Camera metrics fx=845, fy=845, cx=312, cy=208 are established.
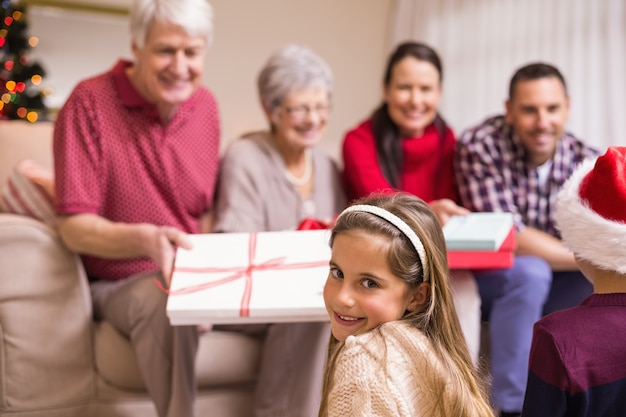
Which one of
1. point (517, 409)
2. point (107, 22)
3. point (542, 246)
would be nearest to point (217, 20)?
point (107, 22)

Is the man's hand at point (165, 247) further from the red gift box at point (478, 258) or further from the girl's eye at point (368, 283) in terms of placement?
the girl's eye at point (368, 283)

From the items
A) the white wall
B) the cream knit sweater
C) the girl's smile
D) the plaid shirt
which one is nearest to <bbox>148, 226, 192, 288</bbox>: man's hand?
the girl's smile

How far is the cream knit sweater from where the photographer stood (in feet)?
4.15

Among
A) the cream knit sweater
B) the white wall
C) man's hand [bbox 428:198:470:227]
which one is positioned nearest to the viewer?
the cream knit sweater

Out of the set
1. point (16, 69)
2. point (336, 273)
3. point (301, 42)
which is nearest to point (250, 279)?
point (336, 273)

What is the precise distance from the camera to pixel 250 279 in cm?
204

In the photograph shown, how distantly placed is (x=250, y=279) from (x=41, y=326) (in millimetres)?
685

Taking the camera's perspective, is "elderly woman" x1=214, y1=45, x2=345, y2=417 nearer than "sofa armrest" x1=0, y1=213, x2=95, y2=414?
No

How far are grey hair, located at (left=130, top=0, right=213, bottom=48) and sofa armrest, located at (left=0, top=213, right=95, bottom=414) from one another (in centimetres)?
65

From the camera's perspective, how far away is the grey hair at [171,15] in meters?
2.45

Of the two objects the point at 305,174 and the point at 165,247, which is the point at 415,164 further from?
the point at 165,247

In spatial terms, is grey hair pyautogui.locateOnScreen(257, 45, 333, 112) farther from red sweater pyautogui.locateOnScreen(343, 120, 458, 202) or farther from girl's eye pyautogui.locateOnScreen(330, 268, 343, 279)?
girl's eye pyautogui.locateOnScreen(330, 268, 343, 279)

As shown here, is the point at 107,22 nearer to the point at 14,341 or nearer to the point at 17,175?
the point at 17,175

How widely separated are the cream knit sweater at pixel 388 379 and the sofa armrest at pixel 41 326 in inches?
48.7
